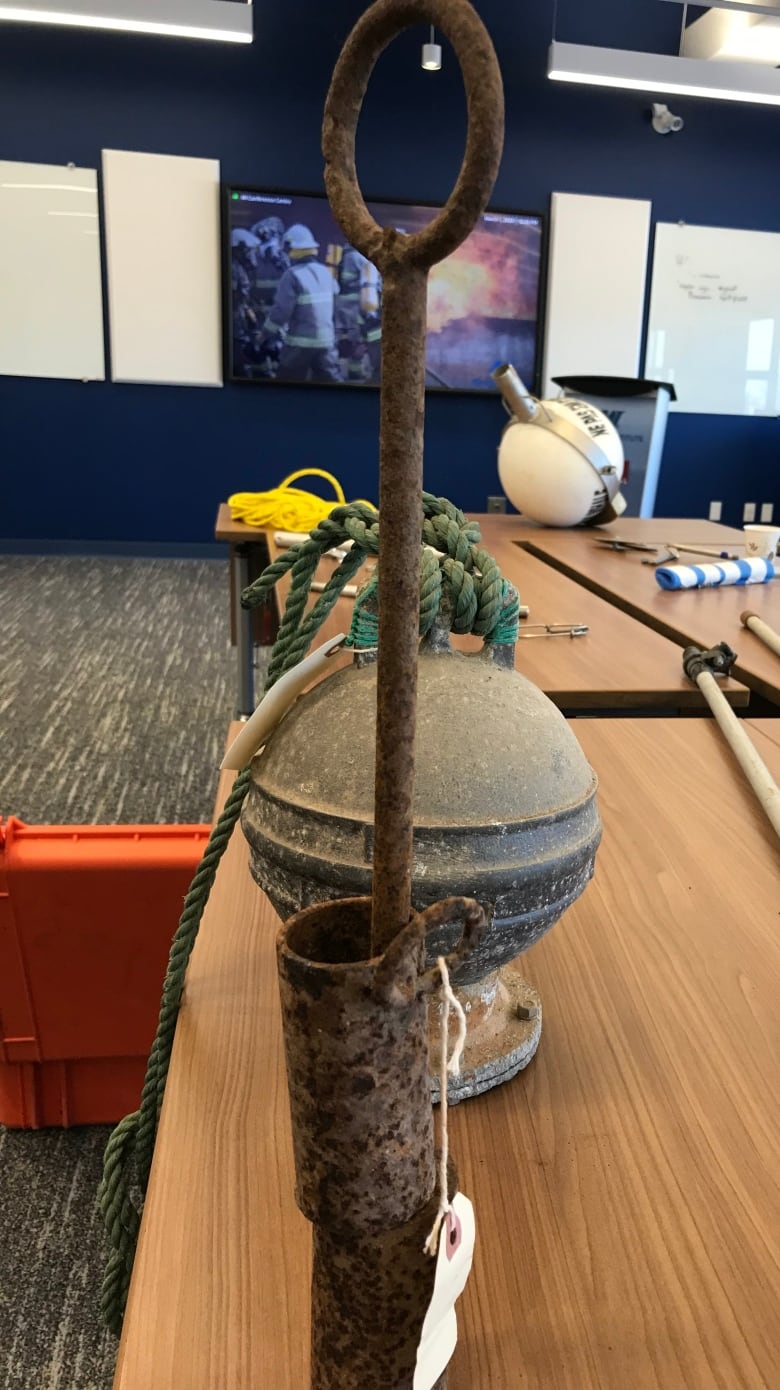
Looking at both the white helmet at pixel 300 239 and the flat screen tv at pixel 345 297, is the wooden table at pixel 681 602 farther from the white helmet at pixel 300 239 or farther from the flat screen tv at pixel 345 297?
the white helmet at pixel 300 239

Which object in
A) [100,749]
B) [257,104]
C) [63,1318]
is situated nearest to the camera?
[63,1318]

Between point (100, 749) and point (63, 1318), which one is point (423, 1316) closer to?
point (63, 1318)

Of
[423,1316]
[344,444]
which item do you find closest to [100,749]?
[423,1316]

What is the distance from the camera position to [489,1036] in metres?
0.54

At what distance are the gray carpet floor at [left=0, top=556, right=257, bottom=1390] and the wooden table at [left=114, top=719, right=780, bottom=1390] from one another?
0.06 metres

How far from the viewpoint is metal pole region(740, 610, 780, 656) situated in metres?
1.35

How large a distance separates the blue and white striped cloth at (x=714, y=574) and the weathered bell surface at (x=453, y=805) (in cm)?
136

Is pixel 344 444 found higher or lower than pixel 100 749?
higher

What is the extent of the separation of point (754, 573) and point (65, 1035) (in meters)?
1.45

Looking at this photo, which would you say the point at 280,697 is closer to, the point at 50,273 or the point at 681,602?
the point at 681,602

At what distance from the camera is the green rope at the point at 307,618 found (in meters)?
0.51

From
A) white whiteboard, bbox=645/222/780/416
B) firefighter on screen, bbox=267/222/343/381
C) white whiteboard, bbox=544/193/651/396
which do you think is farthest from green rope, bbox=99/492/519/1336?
white whiteboard, bbox=645/222/780/416

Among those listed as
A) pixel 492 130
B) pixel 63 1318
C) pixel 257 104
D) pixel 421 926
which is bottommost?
pixel 63 1318

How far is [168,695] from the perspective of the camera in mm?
2980
